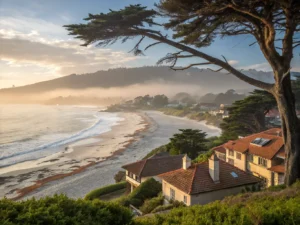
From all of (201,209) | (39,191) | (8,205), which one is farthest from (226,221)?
(39,191)

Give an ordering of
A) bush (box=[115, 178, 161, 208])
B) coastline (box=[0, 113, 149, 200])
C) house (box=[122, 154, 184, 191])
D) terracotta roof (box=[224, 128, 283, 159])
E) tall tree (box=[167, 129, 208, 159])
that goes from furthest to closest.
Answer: tall tree (box=[167, 129, 208, 159])
coastline (box=[0, 113, 149, 200])
house (box=[122, 154, 184, 191])
terracotta roof (box=[224, 128, 283, 159])
bush (box=[115, 178, 161, 208])

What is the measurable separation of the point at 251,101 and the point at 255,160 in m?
11.8

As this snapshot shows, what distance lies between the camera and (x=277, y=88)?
9.05 metres

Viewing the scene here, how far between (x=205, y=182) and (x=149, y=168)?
7129mm

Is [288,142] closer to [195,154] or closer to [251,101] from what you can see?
[195,154]

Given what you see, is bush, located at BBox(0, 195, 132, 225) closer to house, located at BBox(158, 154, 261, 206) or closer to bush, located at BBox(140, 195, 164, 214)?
house, located at BBox(158, 154, 261, 206)

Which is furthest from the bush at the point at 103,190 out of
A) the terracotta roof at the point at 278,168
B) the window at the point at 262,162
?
the terracotta roof at the point at 278,168

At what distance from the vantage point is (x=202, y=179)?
12.8 metres

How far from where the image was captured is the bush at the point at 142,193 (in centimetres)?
1523

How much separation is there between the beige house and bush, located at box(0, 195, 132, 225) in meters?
12.2

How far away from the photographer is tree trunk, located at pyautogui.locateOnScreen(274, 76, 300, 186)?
9.02 m

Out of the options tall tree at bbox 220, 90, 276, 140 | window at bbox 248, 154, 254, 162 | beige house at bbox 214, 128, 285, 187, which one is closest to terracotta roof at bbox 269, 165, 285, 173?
beige house at bbox 214, 128, 285, 187

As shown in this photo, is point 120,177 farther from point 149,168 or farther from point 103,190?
point 149,168

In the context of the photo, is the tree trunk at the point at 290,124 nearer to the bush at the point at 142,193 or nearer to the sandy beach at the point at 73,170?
the bush at the point at 142,193
